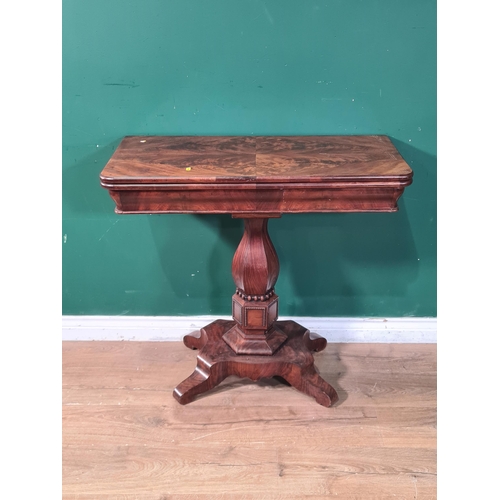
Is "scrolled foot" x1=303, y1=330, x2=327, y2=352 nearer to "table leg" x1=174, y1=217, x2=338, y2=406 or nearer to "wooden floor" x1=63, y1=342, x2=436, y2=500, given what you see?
"wooden floor" x1=63, y1=342, x2=436, y2=500

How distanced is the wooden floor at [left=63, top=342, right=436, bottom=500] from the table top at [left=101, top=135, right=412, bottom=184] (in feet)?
Answer: 2.50

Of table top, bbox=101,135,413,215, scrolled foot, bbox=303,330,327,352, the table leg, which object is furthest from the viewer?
scrolled foot, bbox=303,330,327,352

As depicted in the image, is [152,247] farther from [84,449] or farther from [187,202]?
[84,449]

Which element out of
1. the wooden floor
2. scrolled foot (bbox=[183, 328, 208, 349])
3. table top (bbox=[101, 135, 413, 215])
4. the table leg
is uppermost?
table top (bbox=[101, 135, 413, 215])

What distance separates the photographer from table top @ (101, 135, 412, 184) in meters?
1.71

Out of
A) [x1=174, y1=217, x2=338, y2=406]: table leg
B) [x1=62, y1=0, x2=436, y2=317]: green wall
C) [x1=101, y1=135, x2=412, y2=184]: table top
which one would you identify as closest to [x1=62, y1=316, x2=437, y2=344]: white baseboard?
[x1=62, y1=0, x2=436, y2=317]: green wall

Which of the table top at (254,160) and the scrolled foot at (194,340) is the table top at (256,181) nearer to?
the table top at (254,160)

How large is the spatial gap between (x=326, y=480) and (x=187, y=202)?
2.79 ft

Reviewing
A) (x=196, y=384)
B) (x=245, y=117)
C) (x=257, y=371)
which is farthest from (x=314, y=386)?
(x=245, y=117)

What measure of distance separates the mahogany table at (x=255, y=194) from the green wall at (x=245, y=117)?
0.12 m

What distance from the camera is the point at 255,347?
2.09m

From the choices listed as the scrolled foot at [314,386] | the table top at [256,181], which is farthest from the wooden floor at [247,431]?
the table top at [256,181]

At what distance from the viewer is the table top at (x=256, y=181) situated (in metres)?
1.71

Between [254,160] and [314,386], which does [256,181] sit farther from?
[314,386]
